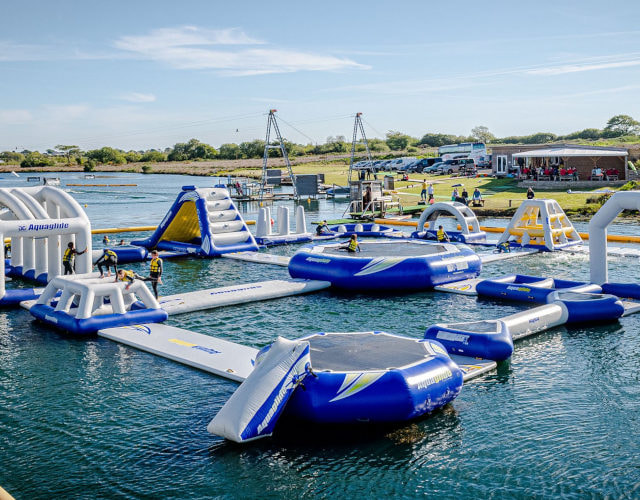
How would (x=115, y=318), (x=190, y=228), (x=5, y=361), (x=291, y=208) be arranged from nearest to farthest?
1. (x=5, y=361)
2. (x=115, y=318)
3. (x=190, y=228)
4. (x=291, y=208)

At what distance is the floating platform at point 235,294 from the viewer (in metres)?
16.6

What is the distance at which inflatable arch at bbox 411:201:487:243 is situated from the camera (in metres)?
27.4

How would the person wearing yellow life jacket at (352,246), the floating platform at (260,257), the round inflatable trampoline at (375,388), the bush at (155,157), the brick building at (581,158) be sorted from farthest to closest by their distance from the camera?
the bush at (155,157) < the brick building at (581,158) < the floating platform at (260,257) < the person wearing yellow life jacket at (352,246) < the round inflatable trampoline at (375,388)

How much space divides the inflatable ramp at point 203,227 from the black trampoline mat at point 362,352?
14.4 m

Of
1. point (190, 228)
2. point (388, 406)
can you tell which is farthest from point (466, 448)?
point (190, 228)

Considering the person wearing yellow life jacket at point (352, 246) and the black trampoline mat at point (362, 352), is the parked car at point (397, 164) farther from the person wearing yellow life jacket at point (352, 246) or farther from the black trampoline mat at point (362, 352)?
the black trampoline mat at point (362, 352)

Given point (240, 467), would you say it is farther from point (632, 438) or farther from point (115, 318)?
point (115, 318)

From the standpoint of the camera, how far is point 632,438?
29.8 ft

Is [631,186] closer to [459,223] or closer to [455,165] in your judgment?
[459,223]

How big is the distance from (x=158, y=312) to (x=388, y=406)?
24.7 feet

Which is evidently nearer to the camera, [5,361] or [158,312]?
[5,361]

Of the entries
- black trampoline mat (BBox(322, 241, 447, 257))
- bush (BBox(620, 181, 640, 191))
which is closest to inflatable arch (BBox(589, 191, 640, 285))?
black trampoline mat (BBox(322, 241, 447, 257))

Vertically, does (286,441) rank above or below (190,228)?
below

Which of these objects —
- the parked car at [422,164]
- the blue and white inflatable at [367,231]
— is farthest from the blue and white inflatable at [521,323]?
the parked car at [422,164]
